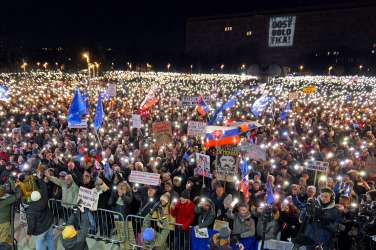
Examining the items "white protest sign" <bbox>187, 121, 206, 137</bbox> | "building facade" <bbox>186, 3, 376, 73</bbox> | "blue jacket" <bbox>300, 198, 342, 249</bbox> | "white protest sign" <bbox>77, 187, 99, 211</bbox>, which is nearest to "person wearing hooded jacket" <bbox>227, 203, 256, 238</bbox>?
"blue jacket" <bbox>300, 198, 342, 249</bbox>

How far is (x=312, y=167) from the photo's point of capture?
325 inches

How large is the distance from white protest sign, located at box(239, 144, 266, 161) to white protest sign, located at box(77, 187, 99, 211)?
146 inches

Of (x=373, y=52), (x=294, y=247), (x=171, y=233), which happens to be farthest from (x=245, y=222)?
(x=373, y=52)

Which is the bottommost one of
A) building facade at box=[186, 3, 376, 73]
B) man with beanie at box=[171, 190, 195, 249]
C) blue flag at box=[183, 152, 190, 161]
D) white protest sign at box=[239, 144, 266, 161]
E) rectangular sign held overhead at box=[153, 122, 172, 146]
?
man with beanie at box=[171, 190, 195, 249]

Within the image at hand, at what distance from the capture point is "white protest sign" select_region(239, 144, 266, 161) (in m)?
8.88

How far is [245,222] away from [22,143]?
7.82m

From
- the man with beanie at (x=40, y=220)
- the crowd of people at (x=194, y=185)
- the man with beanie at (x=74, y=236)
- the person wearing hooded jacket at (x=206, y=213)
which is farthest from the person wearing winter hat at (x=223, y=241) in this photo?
the man with beanie at (x=40, y=220)

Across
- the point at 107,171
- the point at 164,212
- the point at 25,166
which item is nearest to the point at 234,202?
the point at 164,212

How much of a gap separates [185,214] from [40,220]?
2.28m

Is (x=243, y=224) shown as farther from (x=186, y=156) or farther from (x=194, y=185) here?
(x=186, y=156)

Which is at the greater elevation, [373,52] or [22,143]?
[373,52]

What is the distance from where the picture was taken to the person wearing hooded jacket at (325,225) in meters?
5.27

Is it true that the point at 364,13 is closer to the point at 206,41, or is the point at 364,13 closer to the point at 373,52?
the point at 373,52

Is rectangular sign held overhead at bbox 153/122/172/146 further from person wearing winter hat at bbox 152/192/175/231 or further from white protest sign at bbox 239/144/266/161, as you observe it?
person wearing winter hat at bbox 152/192/175/231
